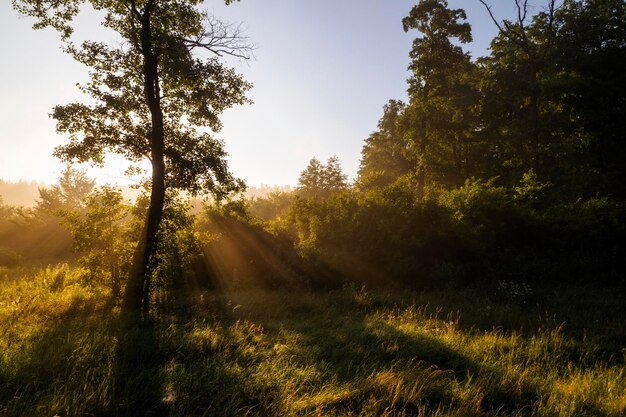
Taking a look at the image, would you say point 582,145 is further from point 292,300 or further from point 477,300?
point 292,300

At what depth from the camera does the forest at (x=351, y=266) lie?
14.2 ft

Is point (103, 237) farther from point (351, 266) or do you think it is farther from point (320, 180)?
point (320, 180)

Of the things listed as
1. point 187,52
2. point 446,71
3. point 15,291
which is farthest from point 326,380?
point 446,71

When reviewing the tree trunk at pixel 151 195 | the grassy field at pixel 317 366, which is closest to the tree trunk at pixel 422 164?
the grassy field at pixel 317 366

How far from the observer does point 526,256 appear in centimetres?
1444

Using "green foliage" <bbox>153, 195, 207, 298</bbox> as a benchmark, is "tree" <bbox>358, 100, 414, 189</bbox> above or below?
above

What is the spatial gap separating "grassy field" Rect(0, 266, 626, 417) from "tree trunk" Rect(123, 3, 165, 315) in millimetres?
1045

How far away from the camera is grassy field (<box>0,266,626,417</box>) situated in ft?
12.4

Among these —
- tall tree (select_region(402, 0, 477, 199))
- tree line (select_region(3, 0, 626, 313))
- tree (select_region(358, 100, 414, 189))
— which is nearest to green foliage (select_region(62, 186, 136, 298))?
tree line (select_region(3, 0, 626, 313))

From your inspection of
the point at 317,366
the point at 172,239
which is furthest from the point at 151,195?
the point at 317,366

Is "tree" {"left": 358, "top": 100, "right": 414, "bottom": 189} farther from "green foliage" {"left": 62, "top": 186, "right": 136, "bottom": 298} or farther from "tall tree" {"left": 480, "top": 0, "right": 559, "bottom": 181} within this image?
"green foliage" {"left": 62, "top": 186, "right": 136, "bottom": 298}

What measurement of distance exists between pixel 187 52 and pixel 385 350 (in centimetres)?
947

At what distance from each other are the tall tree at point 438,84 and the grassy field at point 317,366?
16.4m

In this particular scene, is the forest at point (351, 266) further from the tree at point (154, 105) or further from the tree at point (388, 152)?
the tree at point (388, 152)
